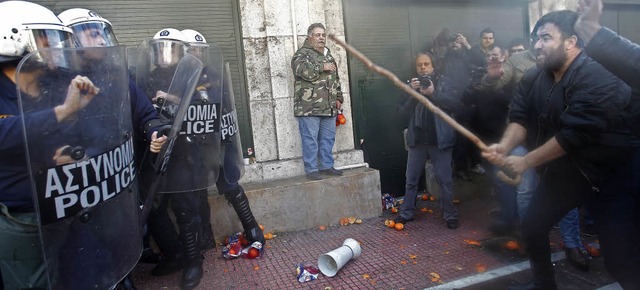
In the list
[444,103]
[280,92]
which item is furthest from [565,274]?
[280,92]

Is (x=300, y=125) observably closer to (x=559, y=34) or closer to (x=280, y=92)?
(x=280, y=92)

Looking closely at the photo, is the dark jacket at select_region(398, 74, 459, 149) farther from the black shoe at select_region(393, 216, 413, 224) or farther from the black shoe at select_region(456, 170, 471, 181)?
the black shoe at select_region(456, 170, 471, 181)

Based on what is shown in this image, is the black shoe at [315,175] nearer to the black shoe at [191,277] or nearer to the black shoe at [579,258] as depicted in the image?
the black shoe at [191,277]

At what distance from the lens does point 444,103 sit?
482cm

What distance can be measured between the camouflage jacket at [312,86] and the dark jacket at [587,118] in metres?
2.67

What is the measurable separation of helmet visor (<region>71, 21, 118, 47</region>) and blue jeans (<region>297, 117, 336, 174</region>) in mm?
2451

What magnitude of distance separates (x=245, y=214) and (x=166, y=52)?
1788 millimetres

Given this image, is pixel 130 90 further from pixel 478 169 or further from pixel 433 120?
pixel 478 169

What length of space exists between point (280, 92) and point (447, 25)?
2848mm

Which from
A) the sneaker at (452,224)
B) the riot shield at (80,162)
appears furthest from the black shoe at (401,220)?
the riot shield at (80,162)

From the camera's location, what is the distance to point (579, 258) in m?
3.84

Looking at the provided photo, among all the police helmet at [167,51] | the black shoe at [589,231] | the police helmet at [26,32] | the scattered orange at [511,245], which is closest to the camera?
the police helmet at [26,32]

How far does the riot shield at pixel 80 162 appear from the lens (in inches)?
70.6

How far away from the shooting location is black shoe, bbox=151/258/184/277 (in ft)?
13.5
